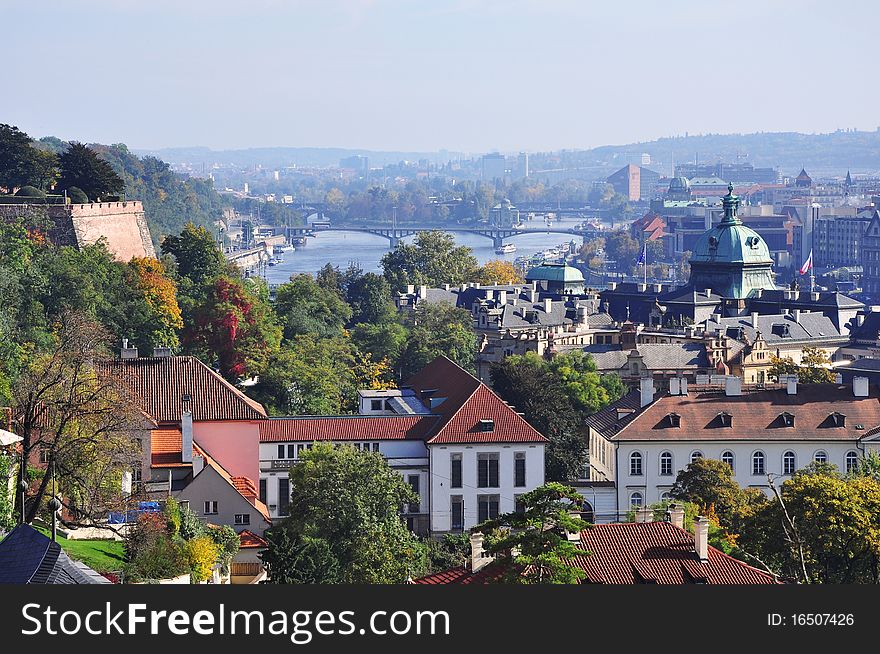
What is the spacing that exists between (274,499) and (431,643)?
98.3 feet

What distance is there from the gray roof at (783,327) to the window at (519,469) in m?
35.6

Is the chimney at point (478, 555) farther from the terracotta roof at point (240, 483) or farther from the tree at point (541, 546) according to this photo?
the terracotta roof at point (240, 483)

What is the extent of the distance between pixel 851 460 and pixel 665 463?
4.38 metres

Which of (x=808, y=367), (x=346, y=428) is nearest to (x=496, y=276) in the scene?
(x=808, y=367)

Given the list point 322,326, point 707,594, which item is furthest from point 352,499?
point 322,326

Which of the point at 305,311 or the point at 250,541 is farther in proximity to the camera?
the point at 305,311

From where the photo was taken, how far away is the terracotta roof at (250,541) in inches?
1550

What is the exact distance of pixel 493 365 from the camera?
6625cm

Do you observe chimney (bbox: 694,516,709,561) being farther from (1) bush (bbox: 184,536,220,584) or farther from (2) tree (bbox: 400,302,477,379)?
(2) tree (bbox: 400,302,477,379)

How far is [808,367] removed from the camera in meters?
69.5

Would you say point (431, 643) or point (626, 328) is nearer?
point (431, 643)

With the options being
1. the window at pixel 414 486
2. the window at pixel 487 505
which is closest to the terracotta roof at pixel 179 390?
the window at pixel 414 486

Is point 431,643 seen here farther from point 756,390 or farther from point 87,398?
point 756,390

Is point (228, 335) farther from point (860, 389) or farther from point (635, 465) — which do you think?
point (860, 389)
